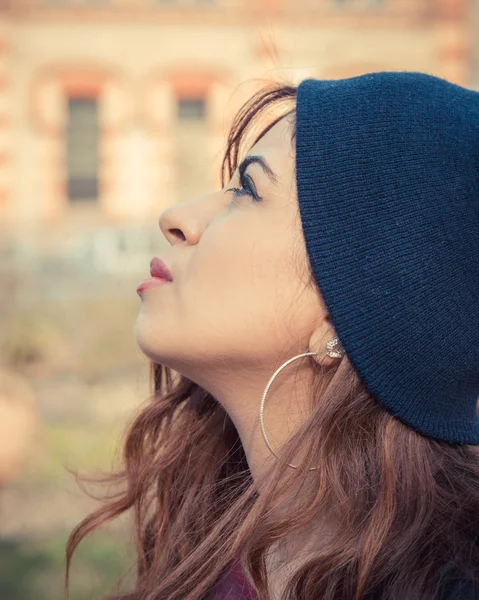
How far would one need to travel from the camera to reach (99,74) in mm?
14180

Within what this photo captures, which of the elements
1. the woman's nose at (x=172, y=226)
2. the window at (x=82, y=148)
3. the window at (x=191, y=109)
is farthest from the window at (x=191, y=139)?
the woman's nose at (x=172, y=226)

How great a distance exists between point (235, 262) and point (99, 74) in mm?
13414

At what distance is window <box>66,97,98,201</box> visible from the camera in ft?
48.0

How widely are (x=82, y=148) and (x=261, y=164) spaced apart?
44.8ft

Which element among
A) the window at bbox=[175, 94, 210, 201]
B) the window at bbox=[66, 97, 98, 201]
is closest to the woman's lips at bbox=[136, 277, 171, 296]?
the window at bbox=[175, 94, 210, 201]

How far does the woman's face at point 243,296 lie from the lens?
65.2 inches

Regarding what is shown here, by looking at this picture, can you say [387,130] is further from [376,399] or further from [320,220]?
[376,399]

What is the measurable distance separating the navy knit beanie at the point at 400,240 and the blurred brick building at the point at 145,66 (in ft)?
40.1

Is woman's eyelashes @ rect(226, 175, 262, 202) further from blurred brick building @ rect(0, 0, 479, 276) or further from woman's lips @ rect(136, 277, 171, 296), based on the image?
blurred brick building @ rect(0, 0, 479, 276)

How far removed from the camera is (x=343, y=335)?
5.29 feet

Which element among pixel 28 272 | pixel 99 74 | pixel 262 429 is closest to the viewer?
pixel 262 429

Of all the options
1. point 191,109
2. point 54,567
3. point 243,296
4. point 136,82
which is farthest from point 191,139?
point 243,296

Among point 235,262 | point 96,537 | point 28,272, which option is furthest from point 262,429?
point 28,272

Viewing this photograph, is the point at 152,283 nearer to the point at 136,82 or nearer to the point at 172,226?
the point at 172,226
